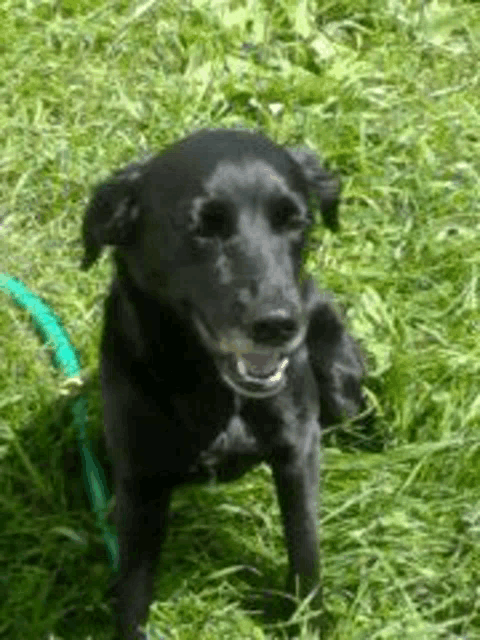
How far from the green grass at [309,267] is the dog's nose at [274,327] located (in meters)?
0.76

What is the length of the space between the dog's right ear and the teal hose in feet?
2.11

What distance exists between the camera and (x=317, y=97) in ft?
14.9

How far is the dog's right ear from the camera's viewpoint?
2914mm

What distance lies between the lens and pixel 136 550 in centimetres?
307

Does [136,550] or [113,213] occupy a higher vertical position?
[113,213]

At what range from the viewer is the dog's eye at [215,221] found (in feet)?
9.00

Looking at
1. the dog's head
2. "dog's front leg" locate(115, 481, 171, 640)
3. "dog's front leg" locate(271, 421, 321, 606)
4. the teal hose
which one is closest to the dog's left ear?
the dog's head

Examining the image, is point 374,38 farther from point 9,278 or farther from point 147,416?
point 147,416

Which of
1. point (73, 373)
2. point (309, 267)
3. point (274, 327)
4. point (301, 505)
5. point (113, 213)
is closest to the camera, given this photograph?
point (274, 327)

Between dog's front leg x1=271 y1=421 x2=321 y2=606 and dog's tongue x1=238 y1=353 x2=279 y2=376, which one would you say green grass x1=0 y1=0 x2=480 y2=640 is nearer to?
dog's front leg x1=271 y1=421 x2=321 y2=606

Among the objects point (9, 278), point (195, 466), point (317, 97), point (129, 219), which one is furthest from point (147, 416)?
point (317, 97)

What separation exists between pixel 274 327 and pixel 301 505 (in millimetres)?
549

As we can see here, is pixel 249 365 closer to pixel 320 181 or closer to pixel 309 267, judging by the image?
pixel 320 181

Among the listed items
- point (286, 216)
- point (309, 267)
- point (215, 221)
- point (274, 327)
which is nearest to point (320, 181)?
point (286, 216)
